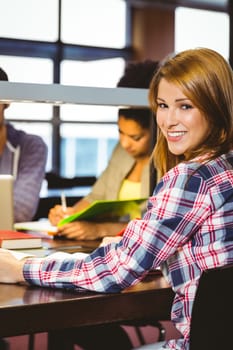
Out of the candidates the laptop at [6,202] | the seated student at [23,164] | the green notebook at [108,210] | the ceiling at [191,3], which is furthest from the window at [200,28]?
the laptop at [6,202]

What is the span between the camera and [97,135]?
7797 mm

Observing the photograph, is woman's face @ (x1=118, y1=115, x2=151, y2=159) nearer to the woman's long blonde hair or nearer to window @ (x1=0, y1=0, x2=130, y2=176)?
the woman's long blonde hair

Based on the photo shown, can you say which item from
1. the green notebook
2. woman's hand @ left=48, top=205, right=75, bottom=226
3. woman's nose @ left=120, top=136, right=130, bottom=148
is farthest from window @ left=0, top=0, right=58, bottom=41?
the green notebook

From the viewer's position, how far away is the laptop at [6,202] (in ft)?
7.85

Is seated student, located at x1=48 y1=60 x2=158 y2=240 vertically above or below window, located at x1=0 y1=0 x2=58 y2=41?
below

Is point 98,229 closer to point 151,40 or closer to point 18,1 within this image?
point 18,1

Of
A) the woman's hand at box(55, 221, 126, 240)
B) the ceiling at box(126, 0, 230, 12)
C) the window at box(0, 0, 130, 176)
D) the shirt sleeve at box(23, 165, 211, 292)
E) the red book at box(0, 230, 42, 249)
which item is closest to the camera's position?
the shirt sleeve at box(23, 165, 211, 292)

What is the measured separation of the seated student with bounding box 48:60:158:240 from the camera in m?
3.08

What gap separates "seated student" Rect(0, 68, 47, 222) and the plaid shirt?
1.42 metres

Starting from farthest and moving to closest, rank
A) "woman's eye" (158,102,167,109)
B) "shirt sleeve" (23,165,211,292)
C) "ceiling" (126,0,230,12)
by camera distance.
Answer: "ceiling" (126,0,230,12) < "woman's eye" (158,102,167,109) < "shirt sleeve" (23,165,211,292)

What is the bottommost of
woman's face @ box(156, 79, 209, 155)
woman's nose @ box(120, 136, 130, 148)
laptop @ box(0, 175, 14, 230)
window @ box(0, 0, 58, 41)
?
laptop @ box(0, 175, 14, 230)

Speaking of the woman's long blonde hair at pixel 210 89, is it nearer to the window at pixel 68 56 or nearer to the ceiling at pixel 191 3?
the window at pixel 68 56

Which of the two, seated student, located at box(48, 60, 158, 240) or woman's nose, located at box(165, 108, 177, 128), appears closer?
woman's nose, located at box(165, 108, 177, 128)

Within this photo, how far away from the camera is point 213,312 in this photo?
1493mm
